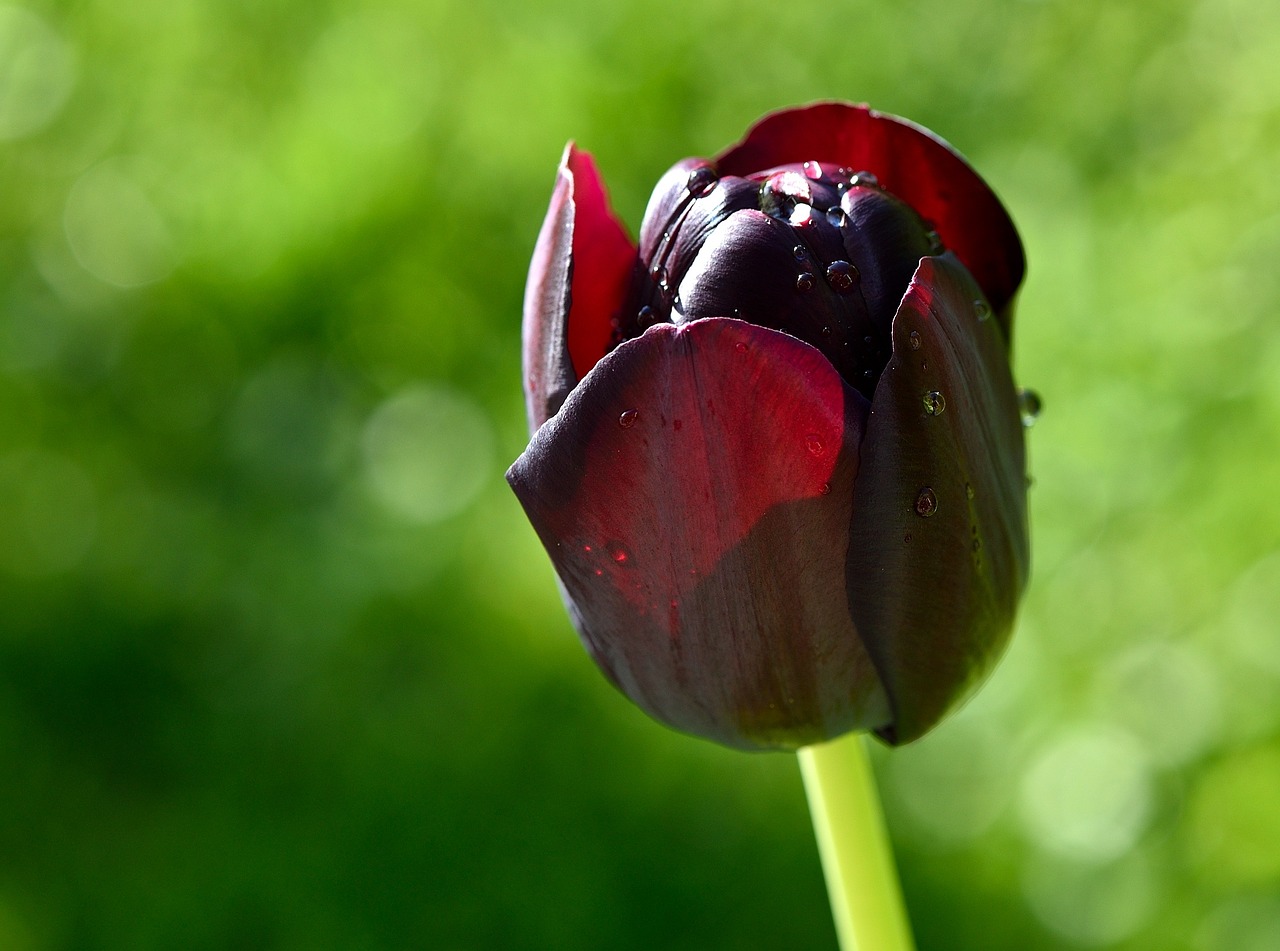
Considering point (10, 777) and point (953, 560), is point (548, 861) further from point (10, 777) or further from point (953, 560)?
point (953, 560)

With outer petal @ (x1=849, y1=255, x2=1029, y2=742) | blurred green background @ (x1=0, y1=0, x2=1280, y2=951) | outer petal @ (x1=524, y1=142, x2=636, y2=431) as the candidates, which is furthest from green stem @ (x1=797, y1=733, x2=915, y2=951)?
blurred green background @ (x1=0, y1=0, x2=1280, y2=951)

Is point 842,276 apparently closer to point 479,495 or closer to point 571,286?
point 571,286

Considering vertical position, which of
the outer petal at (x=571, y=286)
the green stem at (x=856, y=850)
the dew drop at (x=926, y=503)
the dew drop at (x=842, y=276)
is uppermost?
the outer petal at (x=571, y=286)

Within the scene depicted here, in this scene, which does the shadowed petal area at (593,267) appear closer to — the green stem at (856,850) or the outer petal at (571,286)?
the outer petal at (571,286)

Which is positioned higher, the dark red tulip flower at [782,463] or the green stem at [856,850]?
the dark red tulip flower at [782,463]

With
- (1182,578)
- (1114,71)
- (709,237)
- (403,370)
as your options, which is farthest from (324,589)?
(709,237)

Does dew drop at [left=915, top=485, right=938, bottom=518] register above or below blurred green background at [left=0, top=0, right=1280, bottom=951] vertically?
below

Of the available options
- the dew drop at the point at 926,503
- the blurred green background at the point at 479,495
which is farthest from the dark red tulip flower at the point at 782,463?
the blurred green background at the point at 479,495

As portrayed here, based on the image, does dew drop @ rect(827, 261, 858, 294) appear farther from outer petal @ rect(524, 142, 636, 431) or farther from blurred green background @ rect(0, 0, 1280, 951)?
blurred green background @ rect(0, 0, 1280, 951)
